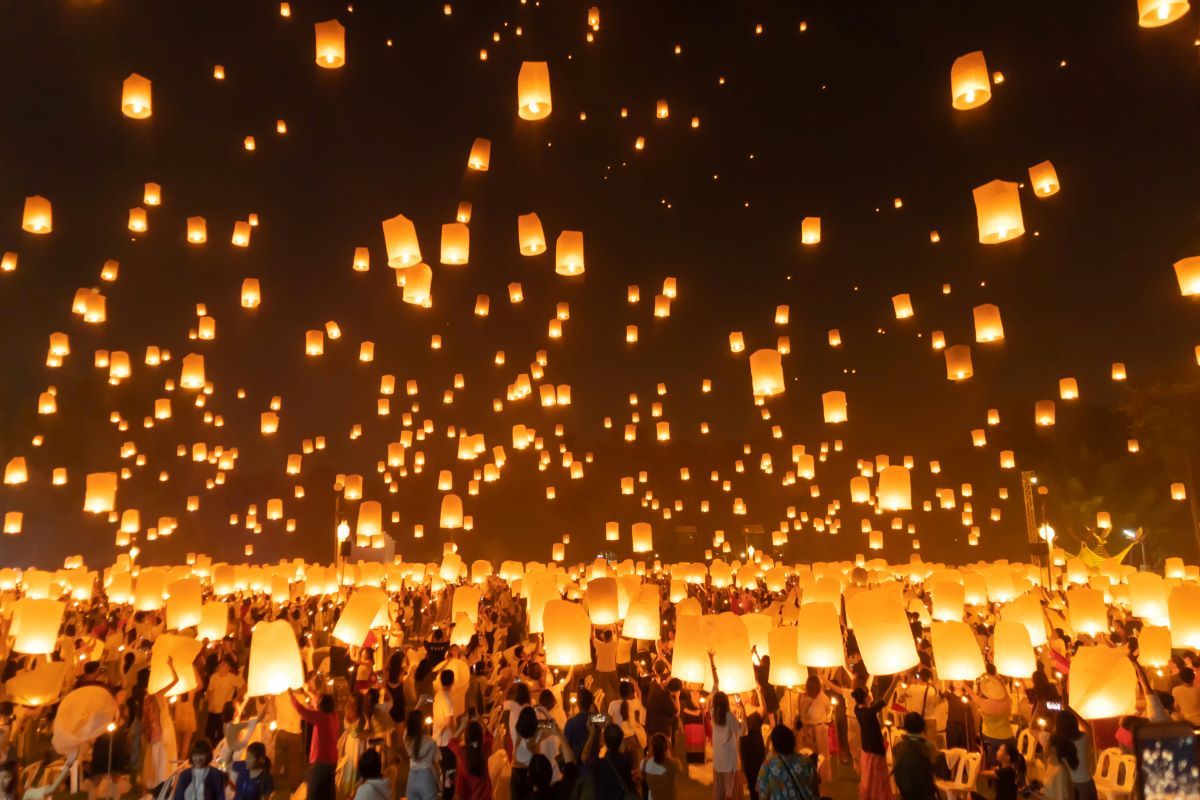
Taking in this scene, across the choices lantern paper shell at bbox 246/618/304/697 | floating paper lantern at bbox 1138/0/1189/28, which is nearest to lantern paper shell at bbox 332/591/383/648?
lantern paper shell at bbox 246/618/304/697

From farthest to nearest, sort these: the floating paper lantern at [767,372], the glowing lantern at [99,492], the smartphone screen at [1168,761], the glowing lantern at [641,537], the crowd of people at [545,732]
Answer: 1. the glowing lantern at [641,537]
2. the glowing lantern at [99,492]
3. the floating paper lantern at [767,372]
4. the crowd of people at [545,732]
5. the smartphone screen at [1168,761]

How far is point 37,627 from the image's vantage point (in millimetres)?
9656

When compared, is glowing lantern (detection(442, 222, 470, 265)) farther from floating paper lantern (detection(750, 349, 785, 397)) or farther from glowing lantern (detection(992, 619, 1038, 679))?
glowing lantern (detection(992, 619, 1038, 679))

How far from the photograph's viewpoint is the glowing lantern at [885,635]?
22.8ft

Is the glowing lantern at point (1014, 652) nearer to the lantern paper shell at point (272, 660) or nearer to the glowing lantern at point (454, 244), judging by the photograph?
the lantern paper shell at point (272, 660)

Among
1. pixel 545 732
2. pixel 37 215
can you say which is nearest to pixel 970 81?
pixel 545 732

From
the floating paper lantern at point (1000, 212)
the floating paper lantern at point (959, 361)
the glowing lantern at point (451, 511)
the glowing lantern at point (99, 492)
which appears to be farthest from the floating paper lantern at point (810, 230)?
the glowing lantern at point (99, 492)

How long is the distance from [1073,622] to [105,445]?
104 ft

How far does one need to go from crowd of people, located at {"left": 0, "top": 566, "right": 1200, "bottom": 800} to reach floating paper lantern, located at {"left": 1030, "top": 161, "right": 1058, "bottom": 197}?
5.25 m

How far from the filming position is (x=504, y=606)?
19031 millimetres

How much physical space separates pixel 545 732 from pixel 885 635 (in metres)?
2.82

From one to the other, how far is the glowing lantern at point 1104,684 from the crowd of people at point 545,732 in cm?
16

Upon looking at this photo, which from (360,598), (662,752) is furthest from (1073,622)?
(360,598)

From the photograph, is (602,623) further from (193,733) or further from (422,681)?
(193,733)
